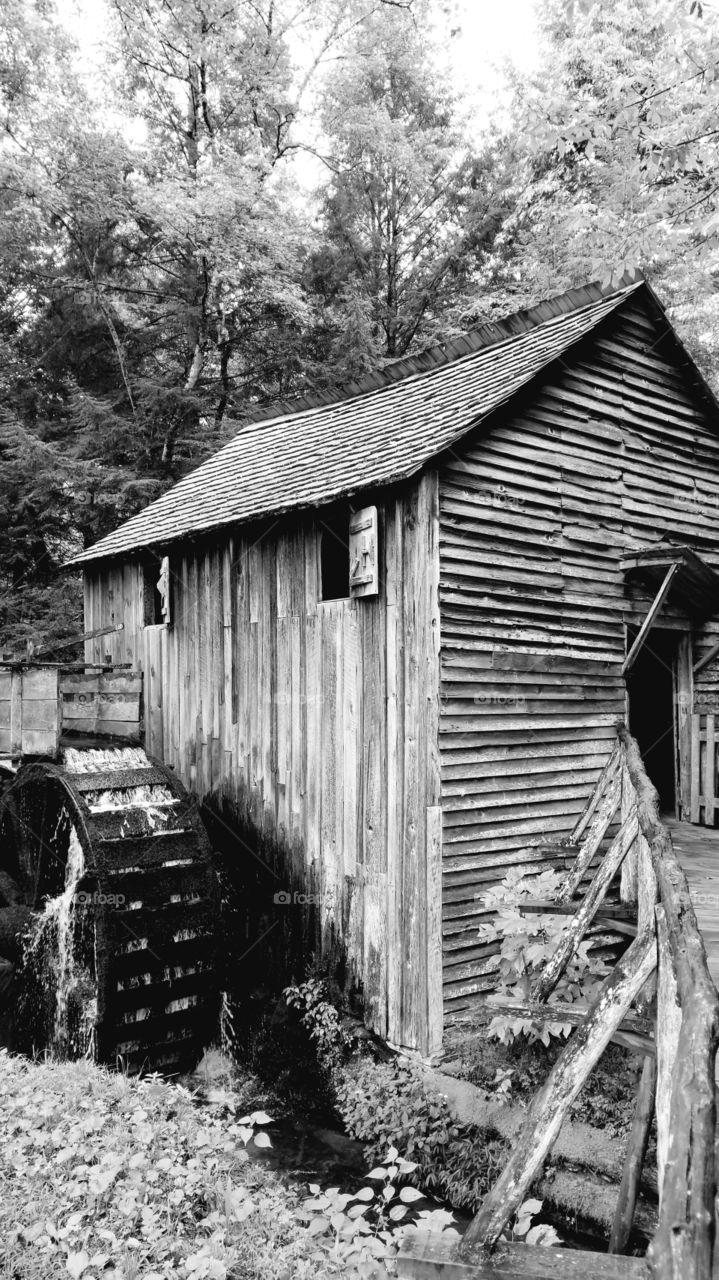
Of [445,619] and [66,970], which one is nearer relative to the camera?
[445,619]

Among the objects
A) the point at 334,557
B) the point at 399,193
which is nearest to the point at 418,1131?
the point at 334,557

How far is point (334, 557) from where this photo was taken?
7.49 m

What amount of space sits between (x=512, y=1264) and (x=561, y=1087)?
2.47ft

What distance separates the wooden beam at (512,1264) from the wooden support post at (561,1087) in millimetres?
93

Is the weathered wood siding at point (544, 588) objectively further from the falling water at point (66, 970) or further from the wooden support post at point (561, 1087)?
the wooden support post at point (561, 1087)

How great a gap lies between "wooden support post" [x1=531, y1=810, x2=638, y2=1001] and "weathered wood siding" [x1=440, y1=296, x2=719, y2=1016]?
5.10 ft

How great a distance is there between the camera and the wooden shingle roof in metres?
6.71

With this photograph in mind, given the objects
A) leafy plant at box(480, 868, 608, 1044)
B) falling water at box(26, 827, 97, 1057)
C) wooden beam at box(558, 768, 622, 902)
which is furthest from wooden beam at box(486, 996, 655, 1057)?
falling water at box(26, 827, 97, 1057)

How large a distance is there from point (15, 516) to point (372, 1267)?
14.2 metres

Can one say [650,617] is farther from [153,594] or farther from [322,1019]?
[153,594]

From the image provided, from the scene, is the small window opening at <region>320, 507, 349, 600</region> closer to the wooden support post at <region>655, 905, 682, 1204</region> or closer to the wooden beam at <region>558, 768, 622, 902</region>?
the wooden beam at <region>558, 768, 622, 902</region>

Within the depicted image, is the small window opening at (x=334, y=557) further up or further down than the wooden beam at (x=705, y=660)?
further up

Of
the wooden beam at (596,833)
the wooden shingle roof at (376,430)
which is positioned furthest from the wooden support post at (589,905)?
the wooden shingle roof at (376,430)

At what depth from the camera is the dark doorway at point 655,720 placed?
10.5 meters
